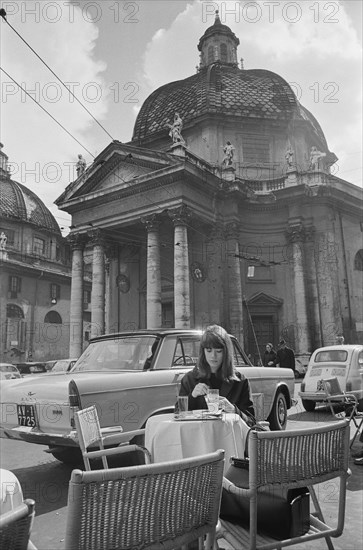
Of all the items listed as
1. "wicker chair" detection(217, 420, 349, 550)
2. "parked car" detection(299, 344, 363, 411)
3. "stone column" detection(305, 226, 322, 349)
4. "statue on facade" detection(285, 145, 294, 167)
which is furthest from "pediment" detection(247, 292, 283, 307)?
"wicker chair" detection(217, 420, 349, 550)

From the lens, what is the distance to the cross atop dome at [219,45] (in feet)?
120

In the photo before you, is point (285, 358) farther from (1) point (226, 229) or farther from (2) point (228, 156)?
(2) point (228, 156)

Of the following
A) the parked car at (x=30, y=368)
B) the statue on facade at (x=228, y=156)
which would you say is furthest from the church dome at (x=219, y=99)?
the parked car at (x=30, y=368)

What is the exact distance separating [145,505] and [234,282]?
2352 centimetres

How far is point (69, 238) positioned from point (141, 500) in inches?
1061

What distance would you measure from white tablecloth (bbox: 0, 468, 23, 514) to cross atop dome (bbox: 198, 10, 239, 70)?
1512 inches

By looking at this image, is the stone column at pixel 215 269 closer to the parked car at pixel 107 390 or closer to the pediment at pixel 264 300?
the pediment at pixel 264 300

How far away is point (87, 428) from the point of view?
13.9 ft

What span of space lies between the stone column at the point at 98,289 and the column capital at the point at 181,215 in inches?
220

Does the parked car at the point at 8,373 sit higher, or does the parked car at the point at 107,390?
the parked car at the point at 107,390

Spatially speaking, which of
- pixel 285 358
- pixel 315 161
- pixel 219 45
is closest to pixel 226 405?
pixel 285 358

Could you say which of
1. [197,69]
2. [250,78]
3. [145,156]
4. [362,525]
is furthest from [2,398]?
[197,69]

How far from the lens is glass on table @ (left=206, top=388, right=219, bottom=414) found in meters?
3.89

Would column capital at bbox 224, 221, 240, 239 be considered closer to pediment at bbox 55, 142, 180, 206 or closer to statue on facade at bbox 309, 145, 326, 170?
→ pediment at bbox 55, 142, 180, 206
